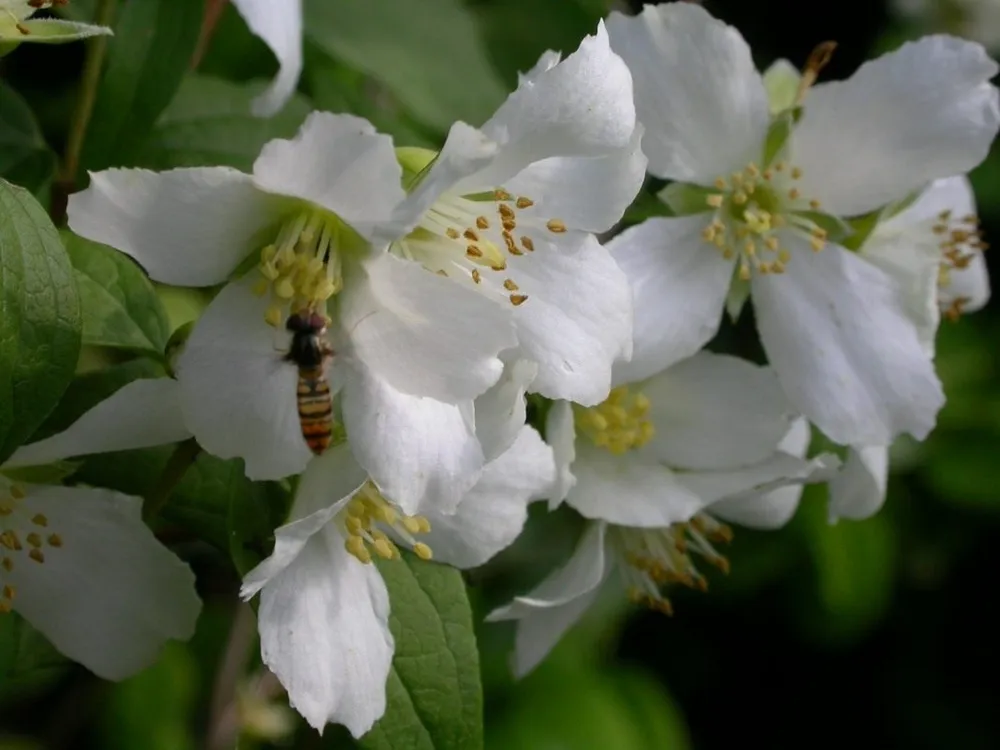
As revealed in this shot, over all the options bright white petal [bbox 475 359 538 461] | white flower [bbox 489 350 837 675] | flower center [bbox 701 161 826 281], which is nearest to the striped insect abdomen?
bright white petal [bbox 475 359 538 461]

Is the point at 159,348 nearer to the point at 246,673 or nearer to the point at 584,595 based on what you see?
the point at 584,595

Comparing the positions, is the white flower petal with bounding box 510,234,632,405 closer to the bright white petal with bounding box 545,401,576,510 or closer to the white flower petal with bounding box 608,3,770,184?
the bright white petal with bounding box 545,401,576,510

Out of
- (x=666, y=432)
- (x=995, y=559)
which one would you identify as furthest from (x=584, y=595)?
(x=995, y=559)

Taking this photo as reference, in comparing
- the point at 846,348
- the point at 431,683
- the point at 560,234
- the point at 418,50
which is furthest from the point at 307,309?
the point at 418,50

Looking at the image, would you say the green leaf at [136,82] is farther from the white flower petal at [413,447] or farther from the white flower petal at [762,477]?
the white flower petal at [762,477]

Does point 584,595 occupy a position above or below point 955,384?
above

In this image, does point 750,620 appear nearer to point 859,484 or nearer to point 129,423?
point 859,484
